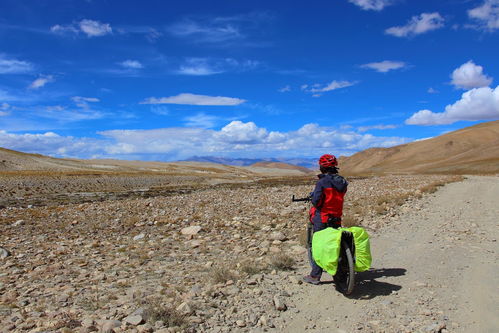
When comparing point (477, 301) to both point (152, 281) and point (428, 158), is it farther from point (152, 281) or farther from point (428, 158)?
point (428, 158)

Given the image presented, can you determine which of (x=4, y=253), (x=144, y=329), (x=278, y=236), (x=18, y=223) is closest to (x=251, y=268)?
(x=144, y=329)

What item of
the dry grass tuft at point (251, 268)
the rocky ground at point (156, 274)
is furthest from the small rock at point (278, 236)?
the dry grass tuft at point (251, 268)

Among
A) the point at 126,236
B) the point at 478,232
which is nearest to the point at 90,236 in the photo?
the point at 126,236

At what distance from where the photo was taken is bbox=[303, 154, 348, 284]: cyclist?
287 inches

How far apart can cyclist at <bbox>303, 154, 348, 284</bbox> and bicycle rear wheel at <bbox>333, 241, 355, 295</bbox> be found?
55 cm

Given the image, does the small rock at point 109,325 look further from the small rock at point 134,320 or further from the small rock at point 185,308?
the small rock at point 185,308

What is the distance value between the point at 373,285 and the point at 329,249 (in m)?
1.57

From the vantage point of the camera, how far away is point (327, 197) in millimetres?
7336

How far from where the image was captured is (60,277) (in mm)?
9008

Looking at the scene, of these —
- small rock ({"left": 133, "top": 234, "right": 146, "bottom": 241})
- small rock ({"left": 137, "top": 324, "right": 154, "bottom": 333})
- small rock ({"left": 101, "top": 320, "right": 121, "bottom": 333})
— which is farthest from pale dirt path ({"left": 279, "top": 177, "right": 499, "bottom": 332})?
small rock ({"left": 133, "top": 234, "right": 146, "bottom": 241})

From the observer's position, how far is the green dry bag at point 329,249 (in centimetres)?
676

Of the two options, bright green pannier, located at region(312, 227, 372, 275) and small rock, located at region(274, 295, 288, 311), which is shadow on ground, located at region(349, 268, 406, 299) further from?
small rock, located at region(274, 295, 288, 311)

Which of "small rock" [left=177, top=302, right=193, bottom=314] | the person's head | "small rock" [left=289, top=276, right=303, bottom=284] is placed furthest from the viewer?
"small rock" [left=289, top=276, right=303, bottom=284]

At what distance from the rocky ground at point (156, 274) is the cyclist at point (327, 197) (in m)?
1.46
